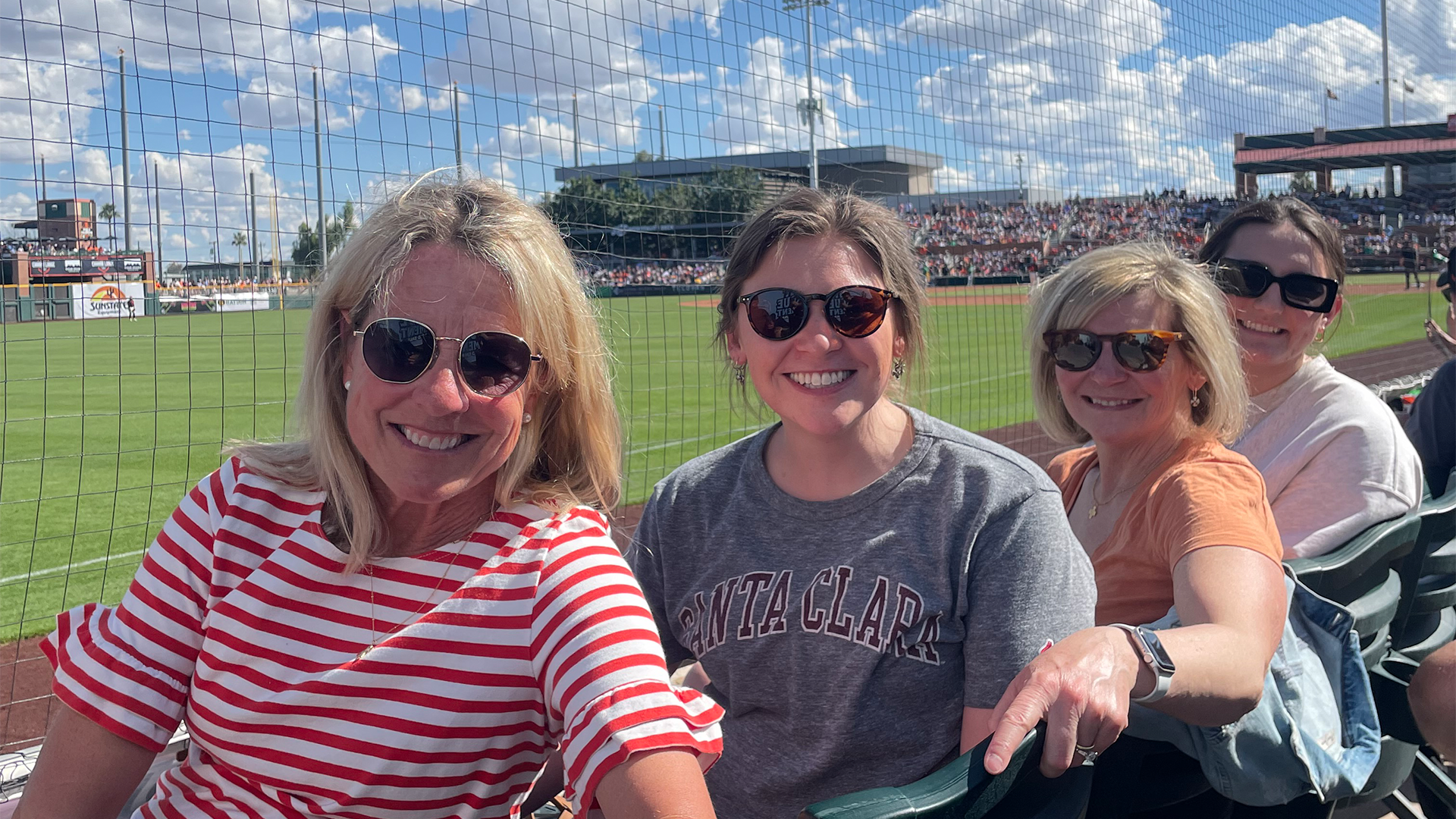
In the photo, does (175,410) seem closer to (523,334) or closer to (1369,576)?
(523,334)

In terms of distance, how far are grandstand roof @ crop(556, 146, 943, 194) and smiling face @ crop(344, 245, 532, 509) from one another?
3.94 metres

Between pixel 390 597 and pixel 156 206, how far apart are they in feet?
10.5

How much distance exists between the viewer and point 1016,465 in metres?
1.84

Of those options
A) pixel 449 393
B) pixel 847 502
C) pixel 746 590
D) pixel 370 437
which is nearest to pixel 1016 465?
pixel 847 502

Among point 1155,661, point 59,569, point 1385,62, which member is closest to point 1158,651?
point 1155,661

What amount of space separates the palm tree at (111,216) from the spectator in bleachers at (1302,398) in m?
3.99

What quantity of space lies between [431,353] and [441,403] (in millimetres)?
78

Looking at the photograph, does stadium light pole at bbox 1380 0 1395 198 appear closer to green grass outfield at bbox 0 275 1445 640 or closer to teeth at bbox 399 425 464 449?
green grass outfield at bbox 0 275 1445 640

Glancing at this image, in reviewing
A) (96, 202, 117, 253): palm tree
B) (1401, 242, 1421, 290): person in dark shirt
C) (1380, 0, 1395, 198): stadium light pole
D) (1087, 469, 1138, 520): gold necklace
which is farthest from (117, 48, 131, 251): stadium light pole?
(1401, 242, 1421, 290): person in dark shirt

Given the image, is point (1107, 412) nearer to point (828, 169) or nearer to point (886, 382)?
point (886, 382)

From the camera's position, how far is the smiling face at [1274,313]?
126 inches

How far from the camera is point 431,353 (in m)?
1.66

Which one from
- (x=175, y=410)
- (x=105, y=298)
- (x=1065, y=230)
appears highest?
(x=1065, y=230)

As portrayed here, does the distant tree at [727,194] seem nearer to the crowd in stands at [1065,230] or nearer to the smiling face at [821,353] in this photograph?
the crowd in stands at [1065,230]
